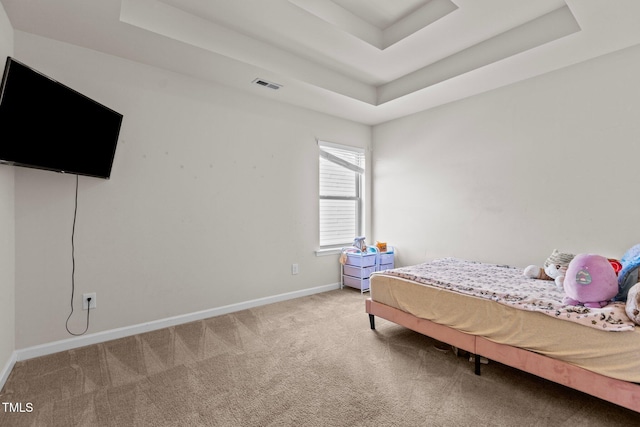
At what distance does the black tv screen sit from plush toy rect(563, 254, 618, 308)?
354cm

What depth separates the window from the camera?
14.0ft

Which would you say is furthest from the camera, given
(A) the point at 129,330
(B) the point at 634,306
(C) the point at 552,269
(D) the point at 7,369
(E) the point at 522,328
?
(A) the point at 129,330

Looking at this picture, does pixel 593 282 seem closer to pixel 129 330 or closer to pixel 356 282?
pixel 356 282

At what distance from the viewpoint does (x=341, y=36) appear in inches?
110

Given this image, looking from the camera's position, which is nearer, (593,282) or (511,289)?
(593,282)

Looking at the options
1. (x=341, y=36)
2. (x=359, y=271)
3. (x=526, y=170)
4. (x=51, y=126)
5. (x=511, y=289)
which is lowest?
(x=359, y=271)

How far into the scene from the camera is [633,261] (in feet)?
5.99

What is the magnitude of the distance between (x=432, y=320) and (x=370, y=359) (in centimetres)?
58

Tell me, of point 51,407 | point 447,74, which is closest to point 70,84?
point 51,407

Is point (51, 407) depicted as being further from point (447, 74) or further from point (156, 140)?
point (447, 74)

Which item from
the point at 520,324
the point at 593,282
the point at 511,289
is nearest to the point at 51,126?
the point at 520,324

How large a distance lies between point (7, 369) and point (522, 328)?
138 inches

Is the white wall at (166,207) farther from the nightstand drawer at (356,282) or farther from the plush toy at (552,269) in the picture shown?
the plush toy at (552,269)

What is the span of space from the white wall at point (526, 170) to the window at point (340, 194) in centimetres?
56
